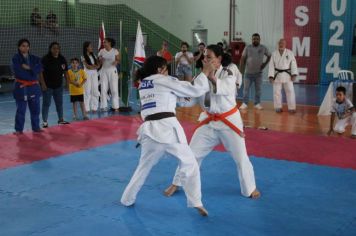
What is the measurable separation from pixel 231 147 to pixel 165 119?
87cm

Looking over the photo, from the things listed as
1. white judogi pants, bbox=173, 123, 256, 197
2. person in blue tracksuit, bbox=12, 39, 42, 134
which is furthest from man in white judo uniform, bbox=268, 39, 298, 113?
white judogi pants, bbox=173, 123, 256, 197

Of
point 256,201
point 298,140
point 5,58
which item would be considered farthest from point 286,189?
point 5,58

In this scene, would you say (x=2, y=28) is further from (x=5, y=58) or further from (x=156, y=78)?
(x=156, y=78)

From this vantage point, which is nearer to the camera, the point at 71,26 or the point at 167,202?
the point at 167,202

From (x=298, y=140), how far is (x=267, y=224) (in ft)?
11.7

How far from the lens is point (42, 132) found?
774 centimetres

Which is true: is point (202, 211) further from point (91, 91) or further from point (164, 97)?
point (91, 91)

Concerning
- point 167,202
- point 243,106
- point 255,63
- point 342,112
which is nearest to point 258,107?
point 243,106

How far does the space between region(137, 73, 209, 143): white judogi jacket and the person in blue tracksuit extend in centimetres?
412

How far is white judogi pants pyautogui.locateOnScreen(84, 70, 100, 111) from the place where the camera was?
9781 mm

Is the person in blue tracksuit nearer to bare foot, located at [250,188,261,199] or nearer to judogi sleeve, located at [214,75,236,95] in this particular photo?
judogi sleeve, located at [214,75,236,95]

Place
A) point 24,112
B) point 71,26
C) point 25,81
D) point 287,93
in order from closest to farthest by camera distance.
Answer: point 25,81, point 24,112, point 287,93, point 71,26

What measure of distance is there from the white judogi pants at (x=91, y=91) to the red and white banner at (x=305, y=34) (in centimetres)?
949

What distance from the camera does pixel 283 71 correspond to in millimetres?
10047
